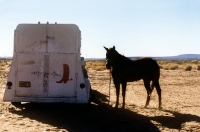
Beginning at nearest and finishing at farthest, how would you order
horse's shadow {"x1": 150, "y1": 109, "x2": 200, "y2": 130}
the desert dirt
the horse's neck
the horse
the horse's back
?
the desert dirt, horse's shadow {"x1": 150, "y1": 109, "x2": 200, "y2": 130}, the horse, the horse's neck, the horse's back

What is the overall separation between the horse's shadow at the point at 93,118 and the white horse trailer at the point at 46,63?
0.50 m

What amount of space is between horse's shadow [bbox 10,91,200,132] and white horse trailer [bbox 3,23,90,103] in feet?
1.65

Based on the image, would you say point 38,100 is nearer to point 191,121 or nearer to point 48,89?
point 48,89

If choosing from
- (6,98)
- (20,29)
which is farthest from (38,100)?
(20,29)

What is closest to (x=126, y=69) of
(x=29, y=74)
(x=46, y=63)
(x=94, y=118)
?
(x=94, y=118)

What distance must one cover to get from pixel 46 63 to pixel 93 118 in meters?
2.38

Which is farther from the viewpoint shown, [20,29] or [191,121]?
[20,29]

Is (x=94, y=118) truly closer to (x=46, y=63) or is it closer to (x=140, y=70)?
(x=46, y=63)

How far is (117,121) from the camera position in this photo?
307 inches

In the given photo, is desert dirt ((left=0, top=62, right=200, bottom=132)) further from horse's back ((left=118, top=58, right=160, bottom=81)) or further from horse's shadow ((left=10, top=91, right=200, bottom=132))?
horse's back ((left=118, top=58, right=160, bottom=81))

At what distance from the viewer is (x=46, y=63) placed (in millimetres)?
8852

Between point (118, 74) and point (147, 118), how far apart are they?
195cm

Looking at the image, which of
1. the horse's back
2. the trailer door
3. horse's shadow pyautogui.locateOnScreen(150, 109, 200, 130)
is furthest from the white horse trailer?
horse's shadow pyautogui.locateOnScreen(150, 109, 200, 130)

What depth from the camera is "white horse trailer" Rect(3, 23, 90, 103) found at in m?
8.79
